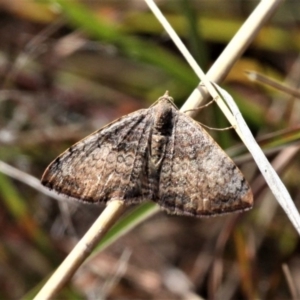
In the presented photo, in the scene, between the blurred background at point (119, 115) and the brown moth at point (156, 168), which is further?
the blurred background at point (119, 115)

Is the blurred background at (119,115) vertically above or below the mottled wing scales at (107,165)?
above

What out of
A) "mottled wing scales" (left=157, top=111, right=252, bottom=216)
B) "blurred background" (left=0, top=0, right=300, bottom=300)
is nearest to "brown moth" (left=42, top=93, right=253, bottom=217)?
"mottled wing scales" (left=157, top=111, right=252, bottom=216)

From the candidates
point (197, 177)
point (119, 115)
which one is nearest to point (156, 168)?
point (197, 177)

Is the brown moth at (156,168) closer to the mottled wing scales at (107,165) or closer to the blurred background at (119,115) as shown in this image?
the mottled wing scales at (107,165)

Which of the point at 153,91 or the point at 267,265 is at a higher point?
the point at 153,91

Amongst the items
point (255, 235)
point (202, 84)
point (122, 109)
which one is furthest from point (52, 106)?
point (202, 84)

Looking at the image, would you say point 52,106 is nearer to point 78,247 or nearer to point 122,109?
point 122,109

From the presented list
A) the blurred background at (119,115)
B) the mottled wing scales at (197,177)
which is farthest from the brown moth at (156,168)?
the blurred background at (119,115)
